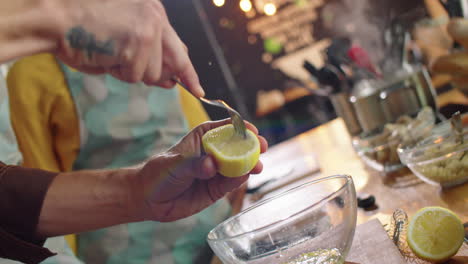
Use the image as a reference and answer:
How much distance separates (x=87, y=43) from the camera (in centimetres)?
50

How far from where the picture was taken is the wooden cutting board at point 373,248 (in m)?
0.63

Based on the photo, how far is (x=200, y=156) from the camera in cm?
65

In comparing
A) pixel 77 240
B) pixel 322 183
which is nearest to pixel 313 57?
pixel 77 240

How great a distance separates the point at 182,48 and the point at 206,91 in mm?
68

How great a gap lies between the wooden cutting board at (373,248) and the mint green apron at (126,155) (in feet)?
2.59

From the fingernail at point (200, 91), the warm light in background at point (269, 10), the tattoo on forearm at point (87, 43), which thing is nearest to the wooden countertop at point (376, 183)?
the fingernail at point (200, 91)

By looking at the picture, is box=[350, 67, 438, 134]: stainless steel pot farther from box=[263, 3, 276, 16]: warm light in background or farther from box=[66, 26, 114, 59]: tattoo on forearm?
box=[263, 3, 276, 16]: warm light in background

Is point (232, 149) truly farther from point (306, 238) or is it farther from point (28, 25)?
point (28, 25)

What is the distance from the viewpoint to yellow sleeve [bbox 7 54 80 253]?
141 centimetres

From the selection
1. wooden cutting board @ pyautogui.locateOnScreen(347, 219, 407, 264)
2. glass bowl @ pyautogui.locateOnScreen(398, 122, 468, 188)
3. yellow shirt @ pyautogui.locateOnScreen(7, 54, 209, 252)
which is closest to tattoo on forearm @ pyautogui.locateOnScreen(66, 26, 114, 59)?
wooden cutting board @ pyautogui.locateOnScreen(347, 219, 407, 264)

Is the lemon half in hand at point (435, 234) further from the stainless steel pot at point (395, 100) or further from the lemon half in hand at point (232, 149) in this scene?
the stainless steel pot at point (395, 100)

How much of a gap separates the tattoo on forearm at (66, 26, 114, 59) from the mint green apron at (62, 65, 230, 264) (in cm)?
97

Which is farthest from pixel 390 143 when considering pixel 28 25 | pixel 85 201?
pixel 28 25

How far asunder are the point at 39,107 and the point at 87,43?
104 cm
